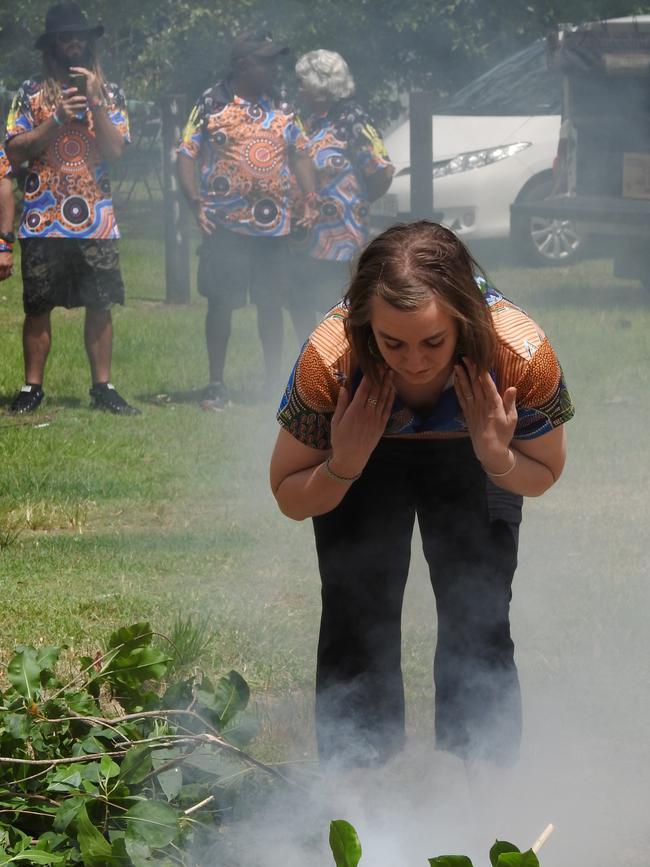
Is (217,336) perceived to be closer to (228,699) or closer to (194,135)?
(194,135)

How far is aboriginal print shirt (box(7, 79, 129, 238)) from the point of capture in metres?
6.64

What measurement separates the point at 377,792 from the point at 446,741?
8.1 inches

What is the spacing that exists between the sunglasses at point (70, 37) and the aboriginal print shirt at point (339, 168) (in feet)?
4.76

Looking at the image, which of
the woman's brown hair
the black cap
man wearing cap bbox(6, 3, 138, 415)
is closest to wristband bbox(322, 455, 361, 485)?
A: the woman's brown hair

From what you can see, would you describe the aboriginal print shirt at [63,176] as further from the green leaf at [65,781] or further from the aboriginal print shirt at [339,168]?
the green leaf at [65,781]

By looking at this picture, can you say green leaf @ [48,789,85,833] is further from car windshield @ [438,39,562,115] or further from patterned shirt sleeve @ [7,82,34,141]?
car windshield @ [438,39,562,115]

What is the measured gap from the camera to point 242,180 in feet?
22.9

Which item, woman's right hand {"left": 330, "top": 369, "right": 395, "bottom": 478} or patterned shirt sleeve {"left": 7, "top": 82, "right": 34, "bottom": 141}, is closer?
woman's right hand {"left": 330, "top": 369, "right": 395, "bottom": 478}

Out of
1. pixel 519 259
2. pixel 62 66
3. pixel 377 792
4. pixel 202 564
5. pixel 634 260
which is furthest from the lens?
pixel 519 259

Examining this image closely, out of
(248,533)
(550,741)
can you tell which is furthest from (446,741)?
(248,533)

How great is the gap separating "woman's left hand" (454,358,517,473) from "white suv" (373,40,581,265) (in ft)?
33.0

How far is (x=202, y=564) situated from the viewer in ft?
15.8

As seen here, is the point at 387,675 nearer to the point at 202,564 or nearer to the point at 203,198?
the point at 202,564

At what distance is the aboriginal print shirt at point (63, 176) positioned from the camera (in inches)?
262
